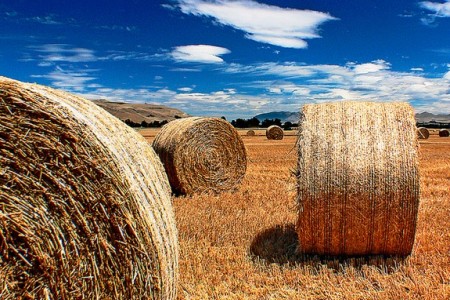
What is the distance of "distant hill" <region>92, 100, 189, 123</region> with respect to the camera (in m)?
96.5

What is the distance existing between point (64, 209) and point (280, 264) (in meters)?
2.87

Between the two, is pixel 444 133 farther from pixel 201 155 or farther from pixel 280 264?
pixel 280 264

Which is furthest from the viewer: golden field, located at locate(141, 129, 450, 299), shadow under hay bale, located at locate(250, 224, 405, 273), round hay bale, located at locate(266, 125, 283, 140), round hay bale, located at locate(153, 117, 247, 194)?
round hay bale, located at locate(266, 125, 283, 140)

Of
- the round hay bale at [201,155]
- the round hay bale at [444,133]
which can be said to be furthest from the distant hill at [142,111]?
the round hay bale at [201,155]

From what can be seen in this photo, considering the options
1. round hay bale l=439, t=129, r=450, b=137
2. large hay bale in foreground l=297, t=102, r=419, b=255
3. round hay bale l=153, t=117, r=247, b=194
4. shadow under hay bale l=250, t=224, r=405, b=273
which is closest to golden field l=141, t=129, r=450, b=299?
shadow under hay bale l=250, t=224, r=405, b=273

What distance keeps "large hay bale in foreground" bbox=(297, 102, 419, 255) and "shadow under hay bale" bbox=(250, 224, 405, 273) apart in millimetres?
95

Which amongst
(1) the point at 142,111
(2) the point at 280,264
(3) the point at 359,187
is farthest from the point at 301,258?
(1) the point at 142,111

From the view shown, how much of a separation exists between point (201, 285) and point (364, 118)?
9.55ft

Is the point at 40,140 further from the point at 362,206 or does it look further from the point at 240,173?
the point at 240,173

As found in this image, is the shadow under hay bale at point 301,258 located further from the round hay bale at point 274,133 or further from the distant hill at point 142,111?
the distant hill at point 142,111

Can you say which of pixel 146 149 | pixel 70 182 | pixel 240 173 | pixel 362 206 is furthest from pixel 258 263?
pixel 240 173

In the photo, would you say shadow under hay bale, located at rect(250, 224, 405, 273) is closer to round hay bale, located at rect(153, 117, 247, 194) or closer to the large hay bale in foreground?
the large hay bale in foreground

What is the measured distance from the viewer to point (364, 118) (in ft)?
18.9

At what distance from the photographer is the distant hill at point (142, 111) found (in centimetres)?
9653
